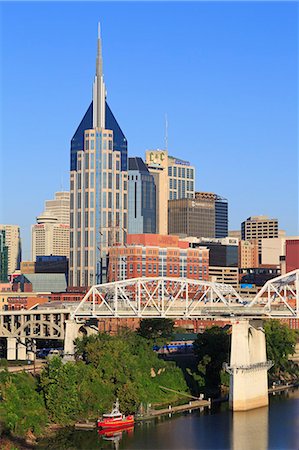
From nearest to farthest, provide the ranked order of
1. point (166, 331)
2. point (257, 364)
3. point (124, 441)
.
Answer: point (124, 441) < point (257, 364) < point (166, 331)

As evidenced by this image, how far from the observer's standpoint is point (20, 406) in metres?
95.6

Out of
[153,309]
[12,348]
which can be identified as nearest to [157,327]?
[153,309]

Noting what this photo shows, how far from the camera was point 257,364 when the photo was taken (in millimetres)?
117938

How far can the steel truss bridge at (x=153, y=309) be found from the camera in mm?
121250

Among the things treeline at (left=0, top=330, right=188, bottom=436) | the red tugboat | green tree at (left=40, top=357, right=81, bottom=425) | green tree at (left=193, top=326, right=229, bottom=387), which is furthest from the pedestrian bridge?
green tree at (left=40, top=357, right=81, bottom=425)

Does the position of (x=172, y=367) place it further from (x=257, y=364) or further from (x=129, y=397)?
(x=129, y=397)

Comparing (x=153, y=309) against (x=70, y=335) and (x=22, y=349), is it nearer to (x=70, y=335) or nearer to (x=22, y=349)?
(x=70, y=335)

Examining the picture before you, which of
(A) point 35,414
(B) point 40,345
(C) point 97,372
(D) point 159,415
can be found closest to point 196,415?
(D) point 159,415

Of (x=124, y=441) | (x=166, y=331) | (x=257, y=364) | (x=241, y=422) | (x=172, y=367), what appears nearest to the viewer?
(x=124, y=441)

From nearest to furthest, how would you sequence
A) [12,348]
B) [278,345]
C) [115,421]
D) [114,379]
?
[115,421] < [114,379] < [278,345] < [12,348]

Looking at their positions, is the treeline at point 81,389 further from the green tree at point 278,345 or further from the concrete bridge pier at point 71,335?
the green tree at point 278,345

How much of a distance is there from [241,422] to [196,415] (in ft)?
18.4

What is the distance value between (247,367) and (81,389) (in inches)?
819

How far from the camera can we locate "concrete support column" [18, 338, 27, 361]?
15125 centimetres
